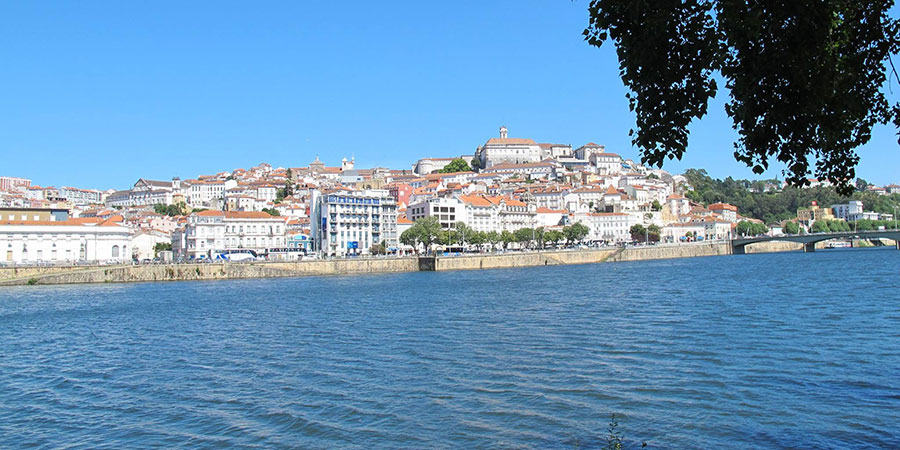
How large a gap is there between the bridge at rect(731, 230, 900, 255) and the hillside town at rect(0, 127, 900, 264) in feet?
43.3

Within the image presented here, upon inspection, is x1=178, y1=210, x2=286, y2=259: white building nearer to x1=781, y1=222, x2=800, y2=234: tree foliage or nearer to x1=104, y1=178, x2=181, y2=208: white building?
x1=104, y1=178, x2=181, y2=208: white building

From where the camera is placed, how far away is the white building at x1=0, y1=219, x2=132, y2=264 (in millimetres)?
55906

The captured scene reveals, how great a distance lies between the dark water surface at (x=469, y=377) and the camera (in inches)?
386

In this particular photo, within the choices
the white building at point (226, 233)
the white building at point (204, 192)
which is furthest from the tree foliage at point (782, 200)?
the white building at point (226, 233)

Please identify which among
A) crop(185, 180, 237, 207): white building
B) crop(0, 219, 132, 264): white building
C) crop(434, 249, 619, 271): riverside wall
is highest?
crop(185, 180, 237, 207): white building

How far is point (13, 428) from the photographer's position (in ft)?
35.4

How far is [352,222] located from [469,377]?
6427 cm

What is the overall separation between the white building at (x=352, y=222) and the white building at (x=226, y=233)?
475 cm

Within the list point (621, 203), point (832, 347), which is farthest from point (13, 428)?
point (621, 203)

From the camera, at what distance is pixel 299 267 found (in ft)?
196

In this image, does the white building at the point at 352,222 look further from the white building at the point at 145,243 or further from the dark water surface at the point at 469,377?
the dark water surface at the point at 469,377

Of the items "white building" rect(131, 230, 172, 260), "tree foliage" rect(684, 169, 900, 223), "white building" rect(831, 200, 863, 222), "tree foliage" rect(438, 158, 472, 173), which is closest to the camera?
"white building" rect(131, 230, 172, 260)

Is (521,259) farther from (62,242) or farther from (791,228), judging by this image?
(791,228)

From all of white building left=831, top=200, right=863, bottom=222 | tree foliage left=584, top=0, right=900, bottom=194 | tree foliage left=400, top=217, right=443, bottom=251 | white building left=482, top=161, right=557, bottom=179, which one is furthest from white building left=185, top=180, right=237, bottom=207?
tree foliage left=584, top=0, right=900, bottom=194
